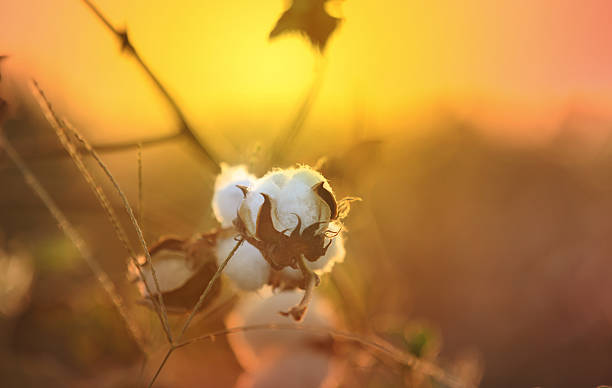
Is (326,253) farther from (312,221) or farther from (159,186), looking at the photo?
(159,186)

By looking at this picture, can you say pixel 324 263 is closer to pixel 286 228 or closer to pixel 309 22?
pixel 286 228

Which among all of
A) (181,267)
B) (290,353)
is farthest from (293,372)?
(181,267)

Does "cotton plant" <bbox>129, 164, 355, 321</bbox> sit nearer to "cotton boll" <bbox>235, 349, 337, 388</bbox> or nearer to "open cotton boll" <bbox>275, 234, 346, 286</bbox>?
"open cotton boll" <bbox>275, 234, 346, 286</bbox>

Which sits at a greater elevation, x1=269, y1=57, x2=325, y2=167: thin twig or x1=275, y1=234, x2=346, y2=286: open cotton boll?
x1=269, y1=57, x2=325, y2=167: thin twig

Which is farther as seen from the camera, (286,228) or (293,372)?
(293,372)

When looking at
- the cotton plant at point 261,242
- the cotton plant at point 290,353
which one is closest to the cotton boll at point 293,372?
the cotton plant at point 290,353

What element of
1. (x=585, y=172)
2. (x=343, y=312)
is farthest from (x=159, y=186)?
(x=585, y=172)

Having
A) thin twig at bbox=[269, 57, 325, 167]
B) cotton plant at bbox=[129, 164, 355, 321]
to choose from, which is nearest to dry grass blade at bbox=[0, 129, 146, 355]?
cotton plant at bbox=[129, 164, 355, 321]
